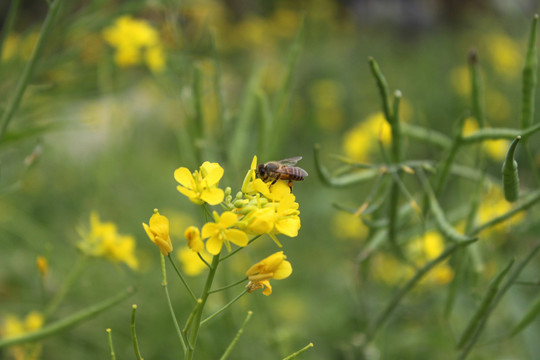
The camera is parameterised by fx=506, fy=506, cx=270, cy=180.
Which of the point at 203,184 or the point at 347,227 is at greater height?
the point at 203,184

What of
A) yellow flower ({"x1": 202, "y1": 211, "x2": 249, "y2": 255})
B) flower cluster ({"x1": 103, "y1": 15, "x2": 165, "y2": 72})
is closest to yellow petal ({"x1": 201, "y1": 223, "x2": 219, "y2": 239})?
yellow flower ({"x1": 202, "y1": 211, "x2": 249, "y2": 255})

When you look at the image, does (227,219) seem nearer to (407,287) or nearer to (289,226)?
(289,226)

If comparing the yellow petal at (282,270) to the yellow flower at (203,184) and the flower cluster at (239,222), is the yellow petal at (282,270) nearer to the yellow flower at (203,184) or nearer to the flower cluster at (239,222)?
the flower cluster at (239,222)

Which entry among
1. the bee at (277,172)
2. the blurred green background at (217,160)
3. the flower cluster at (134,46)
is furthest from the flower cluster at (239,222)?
the flower cluster at (134,46)

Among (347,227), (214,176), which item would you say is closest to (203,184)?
(214,176)

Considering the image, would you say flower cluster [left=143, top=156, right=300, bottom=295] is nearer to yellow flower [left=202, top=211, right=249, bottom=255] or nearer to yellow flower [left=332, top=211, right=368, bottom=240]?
yellow flower [left=202, top=211, right=249, bottom=255]

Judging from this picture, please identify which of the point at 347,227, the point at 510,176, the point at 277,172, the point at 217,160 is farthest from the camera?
the point at 347,227
